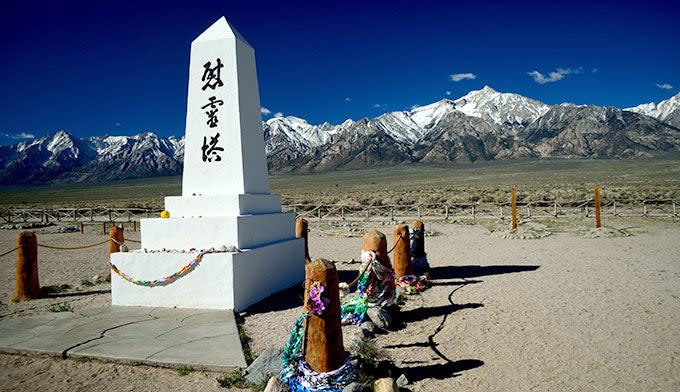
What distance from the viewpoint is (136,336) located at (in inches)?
220

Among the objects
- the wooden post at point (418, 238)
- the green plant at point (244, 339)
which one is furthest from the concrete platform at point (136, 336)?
the wooden post at point (418, 238)

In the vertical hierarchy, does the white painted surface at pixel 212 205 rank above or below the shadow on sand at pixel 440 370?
above

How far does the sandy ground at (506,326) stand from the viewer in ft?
14.6

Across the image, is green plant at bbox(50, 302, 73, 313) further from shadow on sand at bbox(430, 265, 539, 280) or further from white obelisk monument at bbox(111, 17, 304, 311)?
→ shadow on sand at bbox(430, 265, 539, 280)

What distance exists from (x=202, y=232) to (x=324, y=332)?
4128 mm

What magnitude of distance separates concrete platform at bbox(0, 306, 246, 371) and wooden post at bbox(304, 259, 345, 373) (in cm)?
112

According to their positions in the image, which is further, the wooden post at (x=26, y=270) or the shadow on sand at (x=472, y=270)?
the shadow on sand at (x=472, y=270)

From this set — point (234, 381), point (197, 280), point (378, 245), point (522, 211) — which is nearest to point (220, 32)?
point (197, 280)

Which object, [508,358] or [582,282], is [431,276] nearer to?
[582,282]

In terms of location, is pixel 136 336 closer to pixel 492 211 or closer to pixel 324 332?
pixel 324 332

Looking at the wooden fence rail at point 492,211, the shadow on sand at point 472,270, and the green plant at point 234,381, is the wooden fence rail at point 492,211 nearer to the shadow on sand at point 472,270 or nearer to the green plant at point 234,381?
the shadow on sand at point 472,270

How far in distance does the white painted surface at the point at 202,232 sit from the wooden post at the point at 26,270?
93.1 inches

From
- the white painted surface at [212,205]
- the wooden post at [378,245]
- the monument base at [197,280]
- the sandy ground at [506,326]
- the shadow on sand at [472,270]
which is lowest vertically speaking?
the shadow on sand at [472,270]

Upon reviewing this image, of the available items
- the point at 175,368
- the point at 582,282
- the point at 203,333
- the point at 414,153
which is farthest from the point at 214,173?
the point at 414,153
